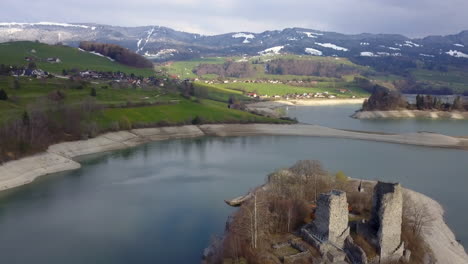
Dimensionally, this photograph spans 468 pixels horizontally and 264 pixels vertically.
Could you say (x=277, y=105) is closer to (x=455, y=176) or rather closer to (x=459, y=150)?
(x=459, y=150)

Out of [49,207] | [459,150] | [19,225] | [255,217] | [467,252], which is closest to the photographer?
[255,217]

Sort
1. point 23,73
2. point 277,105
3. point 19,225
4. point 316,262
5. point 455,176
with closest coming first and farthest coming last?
point 316,262, point 19,225, point 455,176, point 23,73, point 277,105

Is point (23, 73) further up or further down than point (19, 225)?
further up

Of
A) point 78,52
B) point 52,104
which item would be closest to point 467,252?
point 52,104

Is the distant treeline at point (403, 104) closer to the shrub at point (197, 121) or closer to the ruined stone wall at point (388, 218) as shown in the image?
the shrub at point (197, 121)

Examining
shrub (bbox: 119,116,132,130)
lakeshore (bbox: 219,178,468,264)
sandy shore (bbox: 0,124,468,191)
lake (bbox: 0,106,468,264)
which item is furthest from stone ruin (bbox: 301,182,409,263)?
shrub (bbox: 119,116,132,130)

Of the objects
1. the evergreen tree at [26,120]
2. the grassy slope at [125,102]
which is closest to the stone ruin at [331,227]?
the evergreen tree at [26,120]

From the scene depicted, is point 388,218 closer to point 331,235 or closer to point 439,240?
point 331,235

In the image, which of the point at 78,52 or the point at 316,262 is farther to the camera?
the point at 78,52
